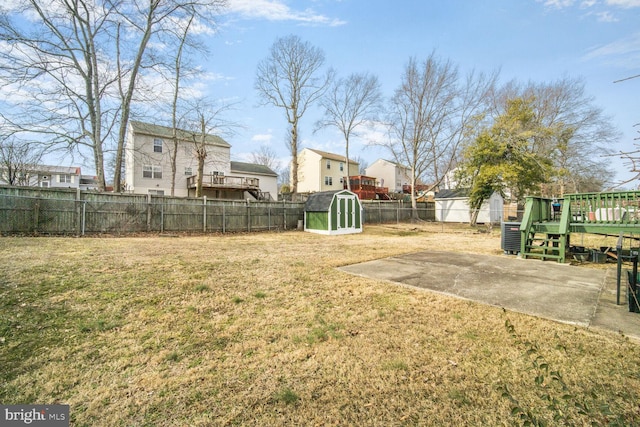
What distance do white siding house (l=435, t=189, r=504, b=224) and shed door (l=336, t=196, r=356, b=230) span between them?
10.9 metres

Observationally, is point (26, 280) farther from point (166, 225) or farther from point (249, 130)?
point (249, 130)

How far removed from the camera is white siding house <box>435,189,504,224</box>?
23.3 meters

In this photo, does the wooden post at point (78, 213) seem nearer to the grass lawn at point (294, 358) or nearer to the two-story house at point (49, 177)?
the grass lawn at point (294, 358)

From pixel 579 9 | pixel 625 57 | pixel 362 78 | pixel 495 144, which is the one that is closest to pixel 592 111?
pixel 495 144

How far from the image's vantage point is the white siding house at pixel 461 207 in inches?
918

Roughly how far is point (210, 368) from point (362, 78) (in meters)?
26.8

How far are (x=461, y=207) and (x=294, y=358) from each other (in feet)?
84.5

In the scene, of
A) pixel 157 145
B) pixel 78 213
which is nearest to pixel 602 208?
pixel 78 213

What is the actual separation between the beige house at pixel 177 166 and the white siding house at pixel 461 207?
57.1 ft

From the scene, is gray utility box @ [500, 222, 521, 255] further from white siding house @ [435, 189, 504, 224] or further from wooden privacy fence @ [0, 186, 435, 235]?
white siding house @ [435, 189, 504, 224]

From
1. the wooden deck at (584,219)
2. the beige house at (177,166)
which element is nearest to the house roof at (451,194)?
the wooden deck at (584,219)

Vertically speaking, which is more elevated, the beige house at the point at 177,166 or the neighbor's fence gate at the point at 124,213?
the beige house at the point at 177,166

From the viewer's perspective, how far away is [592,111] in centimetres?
2088

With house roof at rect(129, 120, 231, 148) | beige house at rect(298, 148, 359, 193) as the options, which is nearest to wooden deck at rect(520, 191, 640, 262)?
house roof at rect(129, 120, 231, 148)
